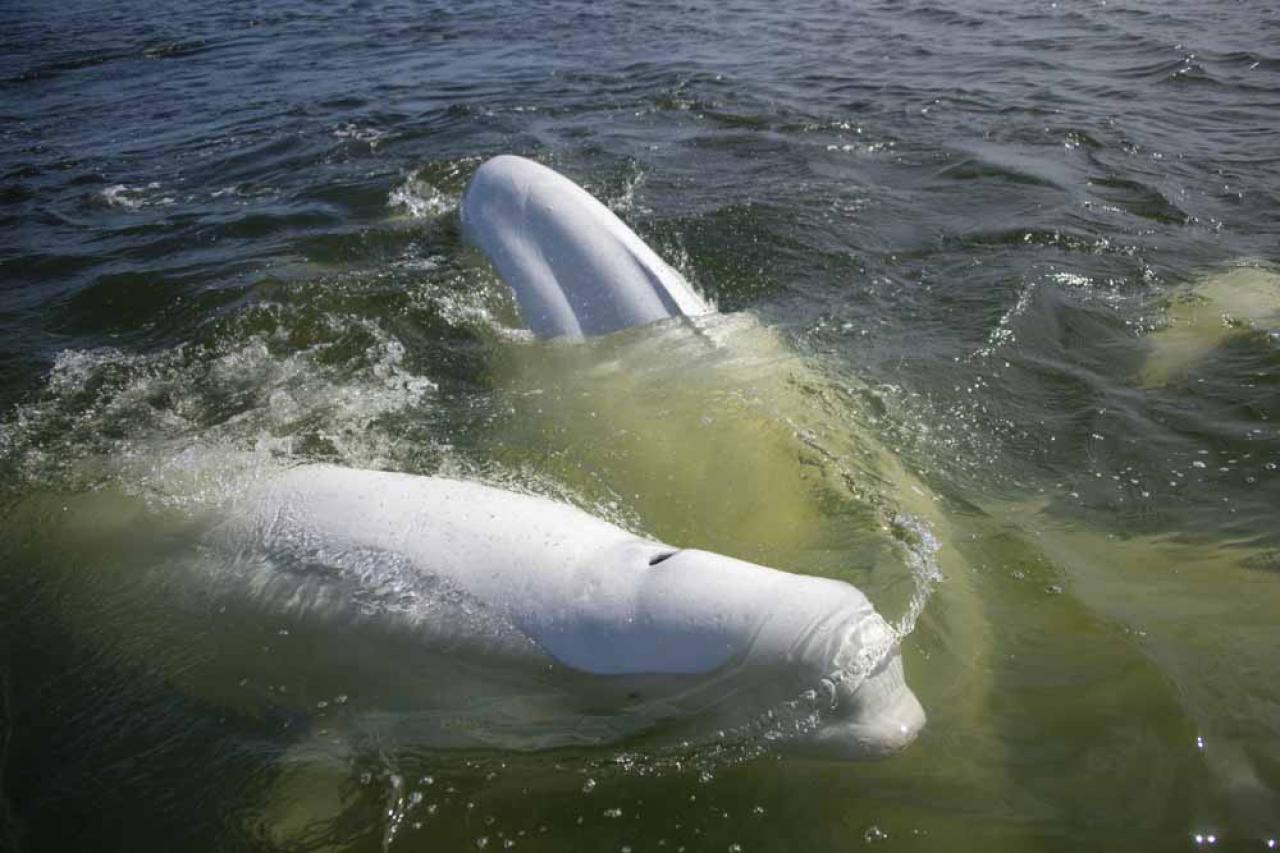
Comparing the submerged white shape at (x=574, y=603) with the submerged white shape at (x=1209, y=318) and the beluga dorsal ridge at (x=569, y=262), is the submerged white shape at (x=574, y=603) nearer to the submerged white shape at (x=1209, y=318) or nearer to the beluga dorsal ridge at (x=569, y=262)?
the beluga dorsal ridge at (x=569, y=262)

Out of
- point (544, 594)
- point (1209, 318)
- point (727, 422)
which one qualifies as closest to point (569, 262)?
point (727, 422)

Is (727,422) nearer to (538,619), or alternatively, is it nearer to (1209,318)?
(538,619)

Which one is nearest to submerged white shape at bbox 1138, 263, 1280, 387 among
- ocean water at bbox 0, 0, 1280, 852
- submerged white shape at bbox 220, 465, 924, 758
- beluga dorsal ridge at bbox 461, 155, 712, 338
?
ocean water at bbox 0, 0, 1280, 852

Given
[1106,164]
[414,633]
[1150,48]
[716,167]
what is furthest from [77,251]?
[1150,48]

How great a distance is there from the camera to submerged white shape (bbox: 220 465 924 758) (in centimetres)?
252

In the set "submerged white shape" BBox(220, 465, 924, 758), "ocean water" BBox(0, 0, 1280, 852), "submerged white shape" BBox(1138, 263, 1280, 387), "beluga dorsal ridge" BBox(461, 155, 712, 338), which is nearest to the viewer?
"submerged white shape" BBox(220, 465, 924, 758)

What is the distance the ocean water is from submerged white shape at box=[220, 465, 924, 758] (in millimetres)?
173

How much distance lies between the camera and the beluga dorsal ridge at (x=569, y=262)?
5.07 meters

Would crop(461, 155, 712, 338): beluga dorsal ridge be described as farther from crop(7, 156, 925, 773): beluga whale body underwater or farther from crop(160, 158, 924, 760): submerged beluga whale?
crop(160, 158, 924, 760): submerged beluga whale

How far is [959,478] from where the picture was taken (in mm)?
4133

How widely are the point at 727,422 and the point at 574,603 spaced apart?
183cm

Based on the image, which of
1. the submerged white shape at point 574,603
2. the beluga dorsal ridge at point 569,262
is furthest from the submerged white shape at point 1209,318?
the submerged white shape at point 574,603

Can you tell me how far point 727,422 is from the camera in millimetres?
4426

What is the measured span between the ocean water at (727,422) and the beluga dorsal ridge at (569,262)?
0.58ft
